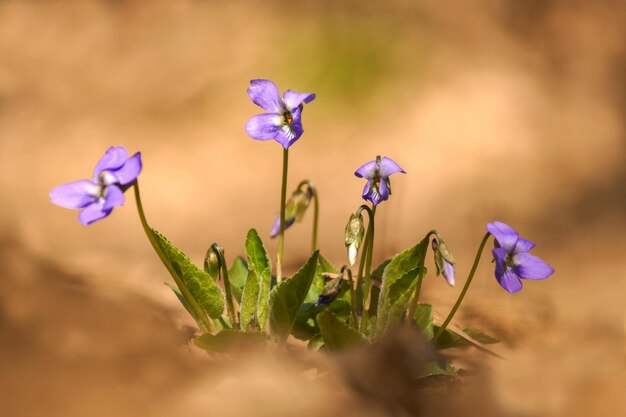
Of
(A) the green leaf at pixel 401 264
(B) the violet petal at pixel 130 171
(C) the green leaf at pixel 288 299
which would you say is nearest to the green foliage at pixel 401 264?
(A) the green leaf at pixel 401 264

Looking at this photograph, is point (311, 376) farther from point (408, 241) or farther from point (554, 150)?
point (554, 150)

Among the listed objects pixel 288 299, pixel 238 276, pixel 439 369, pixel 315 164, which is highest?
pixel 315 164

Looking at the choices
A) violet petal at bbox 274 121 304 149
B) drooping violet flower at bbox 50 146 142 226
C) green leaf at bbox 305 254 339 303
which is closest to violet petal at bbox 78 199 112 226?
drooping violet flower at bbox 50 146 142 226

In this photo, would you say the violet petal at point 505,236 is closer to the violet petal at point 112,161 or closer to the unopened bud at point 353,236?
the unopened bud at point 353,236

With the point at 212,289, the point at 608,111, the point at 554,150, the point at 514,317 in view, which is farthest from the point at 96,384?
the point at 608,111

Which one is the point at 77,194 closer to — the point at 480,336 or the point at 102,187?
the point at 102,187

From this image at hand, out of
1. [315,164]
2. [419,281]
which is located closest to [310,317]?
[419,281]
